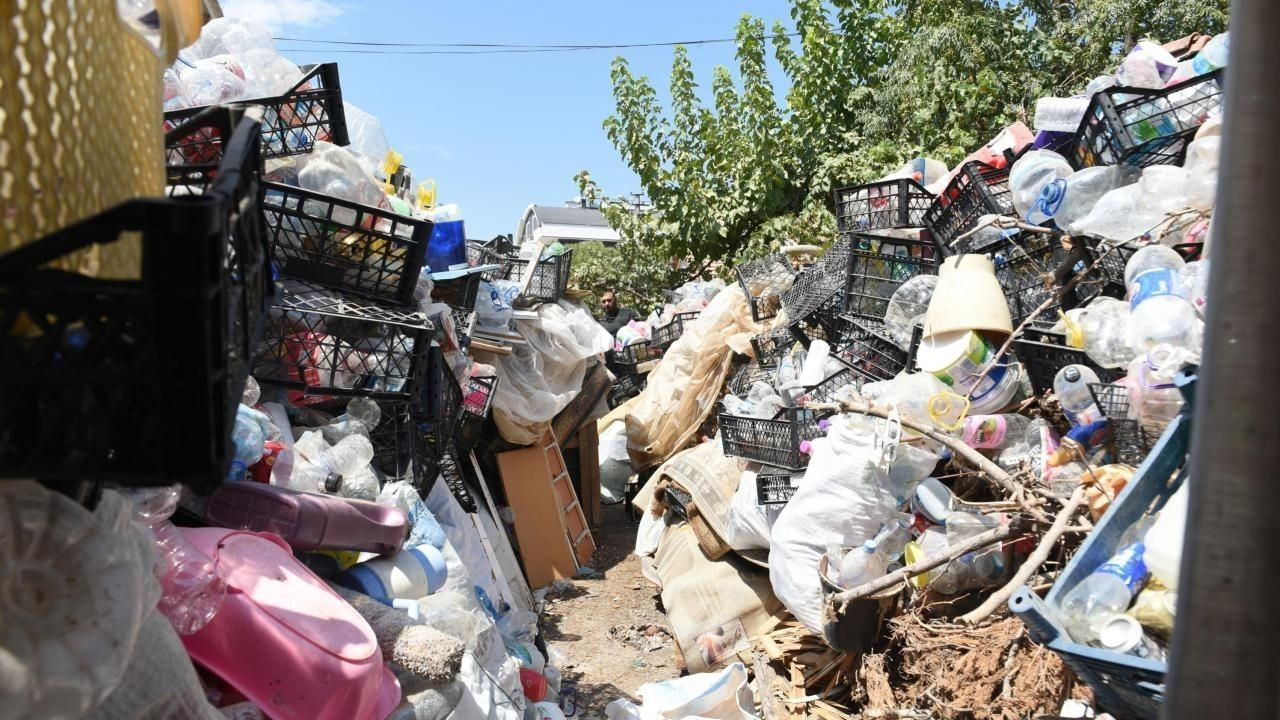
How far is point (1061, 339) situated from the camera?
376 cm

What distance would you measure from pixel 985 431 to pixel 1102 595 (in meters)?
1.69

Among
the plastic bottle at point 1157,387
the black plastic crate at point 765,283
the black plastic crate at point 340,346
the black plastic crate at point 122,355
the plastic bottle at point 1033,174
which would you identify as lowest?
the black plastic crate at point 765,283

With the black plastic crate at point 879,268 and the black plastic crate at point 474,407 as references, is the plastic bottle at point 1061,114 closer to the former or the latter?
the black plastic crate at point 879,268

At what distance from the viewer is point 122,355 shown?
3.04ft

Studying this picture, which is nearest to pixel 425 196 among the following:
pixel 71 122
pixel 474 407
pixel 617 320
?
pixel 474 407

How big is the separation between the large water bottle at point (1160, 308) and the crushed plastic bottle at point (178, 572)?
9.03 feet

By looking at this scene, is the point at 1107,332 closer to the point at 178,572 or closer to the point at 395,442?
the point at 395,442

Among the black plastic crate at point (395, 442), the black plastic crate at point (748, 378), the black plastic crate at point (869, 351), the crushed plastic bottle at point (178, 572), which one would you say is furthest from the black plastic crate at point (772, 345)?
the crushed plastic bottle at point (178, 572)

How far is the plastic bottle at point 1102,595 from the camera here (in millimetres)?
A: 2062

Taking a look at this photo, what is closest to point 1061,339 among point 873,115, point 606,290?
point 873,115

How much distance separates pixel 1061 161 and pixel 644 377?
5.01m

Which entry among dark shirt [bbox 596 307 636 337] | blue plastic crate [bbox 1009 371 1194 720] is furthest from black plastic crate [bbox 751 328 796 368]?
blue plastic crate [bbox 1009 371 1194 720]

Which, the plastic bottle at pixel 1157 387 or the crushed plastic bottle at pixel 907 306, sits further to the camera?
the crushed plastic bottle at pixel 907 306

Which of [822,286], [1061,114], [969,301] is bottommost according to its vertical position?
[822,286]
